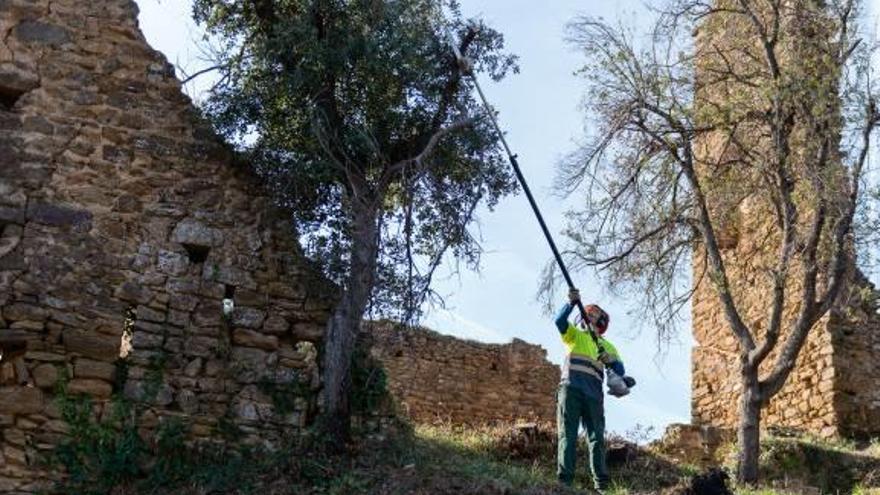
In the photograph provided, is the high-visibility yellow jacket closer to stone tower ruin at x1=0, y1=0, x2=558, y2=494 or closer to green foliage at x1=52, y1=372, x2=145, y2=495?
stone tower ruin at x1=0, y1=0, x2=558, y2=494

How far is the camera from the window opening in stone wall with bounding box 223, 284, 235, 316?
1173 cm

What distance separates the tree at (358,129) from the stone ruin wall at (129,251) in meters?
0.36

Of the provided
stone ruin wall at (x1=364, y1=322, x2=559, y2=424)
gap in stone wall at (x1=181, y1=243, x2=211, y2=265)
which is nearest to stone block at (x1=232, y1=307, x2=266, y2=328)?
gap in stone wall at (x1=181, y1=243, x2=211, y2=265)

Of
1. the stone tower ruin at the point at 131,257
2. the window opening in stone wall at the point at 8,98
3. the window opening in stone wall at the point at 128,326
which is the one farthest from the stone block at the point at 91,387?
the window opening in stone wall at the point at 8,98

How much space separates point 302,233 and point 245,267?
596mm

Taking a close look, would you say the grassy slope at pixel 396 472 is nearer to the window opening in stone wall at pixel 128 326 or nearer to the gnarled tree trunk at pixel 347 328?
the gnarled tree trunk at pixel 347 328

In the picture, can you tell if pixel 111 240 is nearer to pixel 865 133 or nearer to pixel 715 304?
pixel 865 133

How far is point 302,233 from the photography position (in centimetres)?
1205

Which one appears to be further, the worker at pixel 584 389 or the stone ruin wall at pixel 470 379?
the stone ruin wall at pixel 470 379

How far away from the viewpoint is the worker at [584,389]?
11.3 meters

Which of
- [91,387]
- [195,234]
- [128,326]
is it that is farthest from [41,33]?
[91,387]

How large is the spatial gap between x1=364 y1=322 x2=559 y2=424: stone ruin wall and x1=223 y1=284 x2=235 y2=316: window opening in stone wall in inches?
217

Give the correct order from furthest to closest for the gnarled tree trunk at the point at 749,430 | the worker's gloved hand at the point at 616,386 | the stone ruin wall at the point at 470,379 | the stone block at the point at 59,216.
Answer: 1. the stone ruin wall at the point at 470,379
2. the gnarled tree trunk at the point at 749,430
3. the worker's gloved hand at the point at 616,386
4. the stone block at the point at 59,216

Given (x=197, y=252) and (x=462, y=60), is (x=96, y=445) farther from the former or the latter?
(x=462, y=60)
